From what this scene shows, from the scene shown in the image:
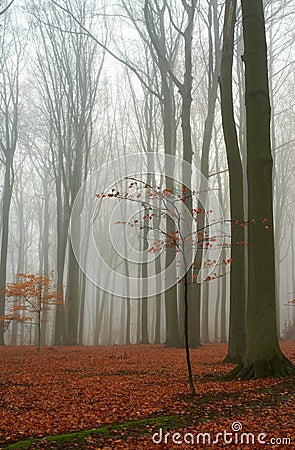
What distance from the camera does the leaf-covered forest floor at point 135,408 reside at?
3770 mm

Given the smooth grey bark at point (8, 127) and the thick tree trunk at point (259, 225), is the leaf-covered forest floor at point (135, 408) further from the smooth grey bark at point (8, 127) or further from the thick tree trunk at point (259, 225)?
the smooth grey bark at point (8, 127)

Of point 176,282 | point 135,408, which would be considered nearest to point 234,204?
point 176,282

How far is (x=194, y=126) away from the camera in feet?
74.0

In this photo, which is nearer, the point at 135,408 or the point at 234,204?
the point at 135,408

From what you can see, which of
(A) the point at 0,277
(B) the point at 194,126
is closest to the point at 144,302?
(A) the point at 0,277

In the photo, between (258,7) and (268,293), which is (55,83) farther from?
(268,293)

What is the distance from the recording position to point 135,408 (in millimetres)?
4887

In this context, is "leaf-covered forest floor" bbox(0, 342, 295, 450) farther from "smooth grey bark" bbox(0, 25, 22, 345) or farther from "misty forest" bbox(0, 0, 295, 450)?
"smooth grey bark" bbox(0, 25, 22, 345)

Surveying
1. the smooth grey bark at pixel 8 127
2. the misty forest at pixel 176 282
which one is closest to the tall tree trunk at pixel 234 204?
the misty forest at pixel 176 282

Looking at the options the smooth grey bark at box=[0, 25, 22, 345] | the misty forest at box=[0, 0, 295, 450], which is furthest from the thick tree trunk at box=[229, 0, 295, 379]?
the smooth grey bark at box=[0, 25, 22, 345]

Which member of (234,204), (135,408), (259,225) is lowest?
(135,408)

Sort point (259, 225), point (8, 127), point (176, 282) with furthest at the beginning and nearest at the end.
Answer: point (8, 127), point (176, 282), point (259, 225)

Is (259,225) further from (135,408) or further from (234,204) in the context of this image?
(135,408)

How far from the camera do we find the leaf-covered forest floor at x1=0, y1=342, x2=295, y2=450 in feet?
12.4
